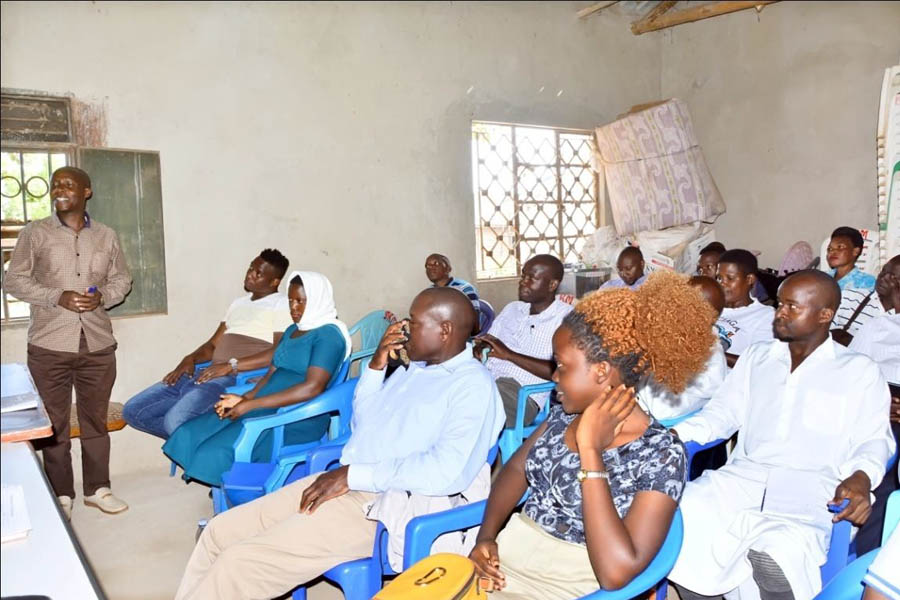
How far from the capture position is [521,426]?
10.3ft

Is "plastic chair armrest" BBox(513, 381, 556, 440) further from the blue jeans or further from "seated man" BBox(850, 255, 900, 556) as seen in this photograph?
the blue jeans

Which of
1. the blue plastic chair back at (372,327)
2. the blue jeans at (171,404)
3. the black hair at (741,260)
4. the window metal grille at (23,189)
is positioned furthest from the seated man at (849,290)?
the window metal grille at (23,189)

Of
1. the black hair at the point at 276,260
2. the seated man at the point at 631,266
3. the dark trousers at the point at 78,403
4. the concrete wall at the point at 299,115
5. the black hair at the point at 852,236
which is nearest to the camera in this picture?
the dark trousers at the point at 78,403

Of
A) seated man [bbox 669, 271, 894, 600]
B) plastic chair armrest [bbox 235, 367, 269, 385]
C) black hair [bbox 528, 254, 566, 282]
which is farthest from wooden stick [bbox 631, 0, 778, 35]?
plastic chair armrest [bbox 235, 367, 269, 385]

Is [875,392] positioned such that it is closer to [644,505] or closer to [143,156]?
[644,505]

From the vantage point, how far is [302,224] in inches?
185

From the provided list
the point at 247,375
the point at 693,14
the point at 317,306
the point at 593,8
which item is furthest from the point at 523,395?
the point at 693,14

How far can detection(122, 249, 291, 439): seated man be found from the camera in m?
3.63

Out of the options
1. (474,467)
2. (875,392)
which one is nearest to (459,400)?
(474,467)

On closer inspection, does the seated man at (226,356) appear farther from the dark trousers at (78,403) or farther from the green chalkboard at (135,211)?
the green chalkboard at (135,211)

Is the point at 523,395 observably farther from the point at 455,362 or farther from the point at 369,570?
the point at 369,570

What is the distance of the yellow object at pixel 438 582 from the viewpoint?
1552 mm

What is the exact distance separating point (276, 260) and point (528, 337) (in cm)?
162

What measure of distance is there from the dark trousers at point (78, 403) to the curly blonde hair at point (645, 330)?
289 cm
